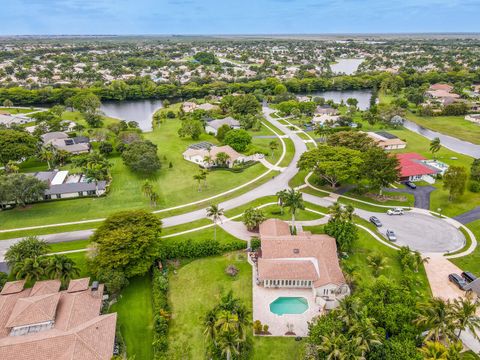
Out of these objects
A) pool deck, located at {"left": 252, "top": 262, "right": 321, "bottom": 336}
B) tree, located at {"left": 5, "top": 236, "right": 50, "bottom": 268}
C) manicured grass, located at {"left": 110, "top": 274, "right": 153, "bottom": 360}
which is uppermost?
tree, located at {"left": 5, "top": 236, "right": 50, "bottom": 268}

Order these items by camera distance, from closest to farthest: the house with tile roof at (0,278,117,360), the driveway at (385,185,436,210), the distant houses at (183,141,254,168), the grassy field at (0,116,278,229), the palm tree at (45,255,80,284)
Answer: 1. the house with tile roof at (0,278,117,360)
2. the palm tree at (45,255,80,284)
3. the grassy field at (0,116,278,229)
4. the driveway at (385,185,436,210)
5. the distant houses at (183,141,254,168)

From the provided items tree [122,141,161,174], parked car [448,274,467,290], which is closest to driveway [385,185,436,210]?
parked car [448,274,467,290]

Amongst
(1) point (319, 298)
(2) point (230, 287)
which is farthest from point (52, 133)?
(1) point (319, 298)

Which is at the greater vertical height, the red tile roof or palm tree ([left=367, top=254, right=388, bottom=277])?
the red tile roof

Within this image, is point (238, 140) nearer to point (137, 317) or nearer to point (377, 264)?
point (377, 264)

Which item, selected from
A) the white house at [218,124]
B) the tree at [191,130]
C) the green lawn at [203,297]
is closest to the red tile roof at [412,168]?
the green lawn at [203,297]

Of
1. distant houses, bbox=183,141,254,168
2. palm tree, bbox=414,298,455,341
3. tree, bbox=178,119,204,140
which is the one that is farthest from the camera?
tree, bbox=178,119,204,140

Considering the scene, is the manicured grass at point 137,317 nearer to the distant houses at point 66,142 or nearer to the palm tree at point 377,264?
the palm tree at point 377,264

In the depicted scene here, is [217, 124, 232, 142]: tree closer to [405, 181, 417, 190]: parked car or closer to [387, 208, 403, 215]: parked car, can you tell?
[405, 181, 417, 190]: parked car
